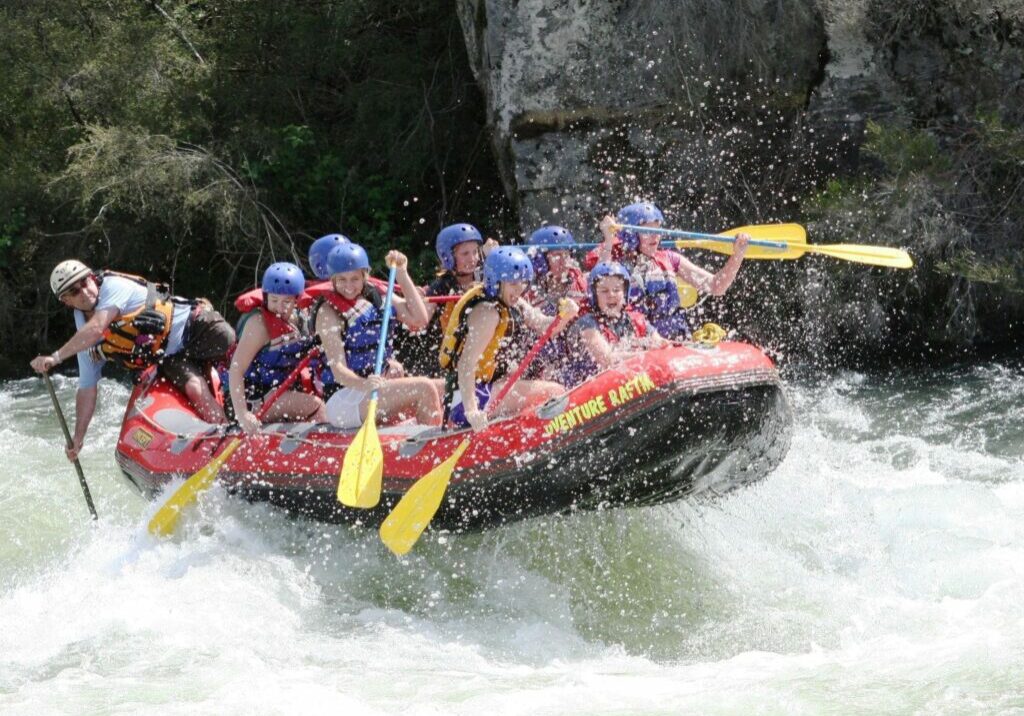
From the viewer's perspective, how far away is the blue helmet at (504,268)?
6.02m

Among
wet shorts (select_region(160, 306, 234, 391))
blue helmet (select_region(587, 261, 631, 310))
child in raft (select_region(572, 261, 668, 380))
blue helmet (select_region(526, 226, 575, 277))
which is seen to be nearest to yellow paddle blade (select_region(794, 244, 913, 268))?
child in raft (select_region(572, 261, 668, 380))

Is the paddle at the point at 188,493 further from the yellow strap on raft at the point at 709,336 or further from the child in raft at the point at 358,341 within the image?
the yellow strap on raft at the point at 709,336

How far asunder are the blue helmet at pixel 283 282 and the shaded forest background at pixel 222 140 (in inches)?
167

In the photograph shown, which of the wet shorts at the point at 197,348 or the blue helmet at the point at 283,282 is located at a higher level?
the blue helmet at the point at 283,282

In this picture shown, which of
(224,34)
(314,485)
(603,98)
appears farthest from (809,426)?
(224,34)

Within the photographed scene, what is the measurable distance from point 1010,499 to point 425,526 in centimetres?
297

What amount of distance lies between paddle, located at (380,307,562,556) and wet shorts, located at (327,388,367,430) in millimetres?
639

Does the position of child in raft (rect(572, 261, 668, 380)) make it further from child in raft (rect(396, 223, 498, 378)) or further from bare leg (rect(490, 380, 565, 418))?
child in raft (rect(396, 223, 498, 378))

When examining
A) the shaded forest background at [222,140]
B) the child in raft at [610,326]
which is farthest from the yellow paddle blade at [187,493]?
the shaded forest background at [222,140]

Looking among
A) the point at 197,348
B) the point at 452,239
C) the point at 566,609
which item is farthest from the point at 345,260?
the point at 566,609

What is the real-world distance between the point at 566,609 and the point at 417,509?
0.78 m

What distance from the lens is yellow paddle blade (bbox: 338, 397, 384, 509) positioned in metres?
6.10

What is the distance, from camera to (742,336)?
10086 mm

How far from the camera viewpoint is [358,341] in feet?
21.7
